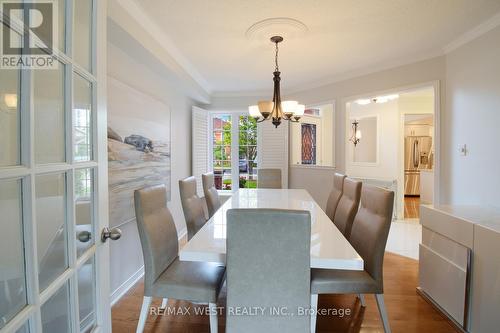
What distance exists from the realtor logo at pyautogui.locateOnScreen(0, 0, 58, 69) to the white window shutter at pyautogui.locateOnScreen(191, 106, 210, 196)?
12.4 feet

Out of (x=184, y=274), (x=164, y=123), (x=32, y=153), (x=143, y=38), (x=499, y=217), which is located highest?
(x=143, y=38)

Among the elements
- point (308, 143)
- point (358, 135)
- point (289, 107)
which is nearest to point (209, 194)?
point (289, 107)

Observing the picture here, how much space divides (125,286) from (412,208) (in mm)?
6178

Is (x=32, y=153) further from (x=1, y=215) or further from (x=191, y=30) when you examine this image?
(x=191, y=30)

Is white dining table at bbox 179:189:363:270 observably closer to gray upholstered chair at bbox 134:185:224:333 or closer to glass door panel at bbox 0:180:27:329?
gray upholstered chair at bbox 134:185:224:333

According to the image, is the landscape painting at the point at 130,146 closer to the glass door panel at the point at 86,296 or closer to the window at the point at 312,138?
the glass door panel at the point at 86,296

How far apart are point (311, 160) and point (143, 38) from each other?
13.8 ft

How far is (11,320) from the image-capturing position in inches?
24.8

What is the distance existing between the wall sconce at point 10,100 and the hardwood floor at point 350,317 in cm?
185

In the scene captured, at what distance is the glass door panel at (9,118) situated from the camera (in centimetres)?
63

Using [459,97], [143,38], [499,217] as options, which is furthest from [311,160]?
[143,38]

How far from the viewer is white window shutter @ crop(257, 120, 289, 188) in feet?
16.1

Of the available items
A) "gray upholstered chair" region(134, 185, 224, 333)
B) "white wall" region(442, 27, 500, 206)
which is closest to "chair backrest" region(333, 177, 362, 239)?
"gray upholstered chair" region(134, 185, 224, 333)

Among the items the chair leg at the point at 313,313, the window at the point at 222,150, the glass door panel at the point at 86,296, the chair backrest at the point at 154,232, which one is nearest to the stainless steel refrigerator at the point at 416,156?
the window at the point at 222,150
